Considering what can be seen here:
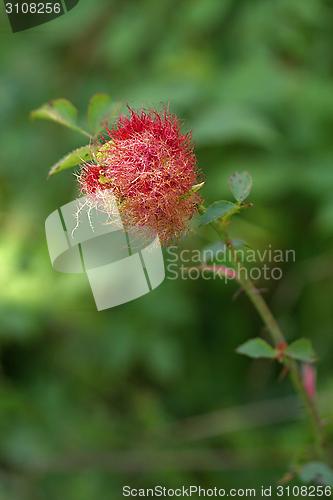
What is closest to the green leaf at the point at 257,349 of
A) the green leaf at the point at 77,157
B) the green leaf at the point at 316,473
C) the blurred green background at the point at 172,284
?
the green leaf at the point at 316,473

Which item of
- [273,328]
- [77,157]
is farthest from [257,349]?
[77,157]

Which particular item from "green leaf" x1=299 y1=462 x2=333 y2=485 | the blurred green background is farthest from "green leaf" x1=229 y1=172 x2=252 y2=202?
the blurred green background

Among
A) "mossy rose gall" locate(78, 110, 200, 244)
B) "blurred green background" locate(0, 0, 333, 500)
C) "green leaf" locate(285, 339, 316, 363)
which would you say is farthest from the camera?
"blurred green background" locate(0, 0, 333, 500)

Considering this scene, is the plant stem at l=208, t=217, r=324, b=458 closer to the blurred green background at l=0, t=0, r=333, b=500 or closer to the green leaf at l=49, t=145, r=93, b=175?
the green leaf at l=49, t=145, r=93, b=175

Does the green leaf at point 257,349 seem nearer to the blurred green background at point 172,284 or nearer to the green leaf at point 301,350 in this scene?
the green leaf at point 301,350

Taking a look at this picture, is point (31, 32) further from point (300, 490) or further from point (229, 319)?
point (300, 490)

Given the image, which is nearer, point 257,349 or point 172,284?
point 257,349

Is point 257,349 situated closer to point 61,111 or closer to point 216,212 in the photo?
point 216,212
